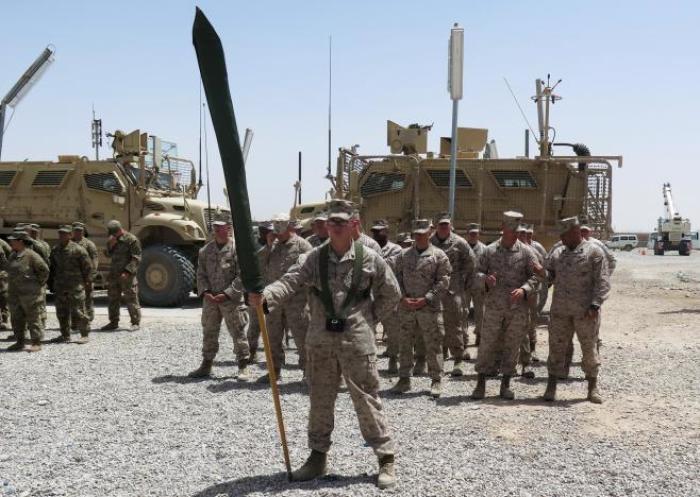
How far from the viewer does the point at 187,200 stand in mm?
14766

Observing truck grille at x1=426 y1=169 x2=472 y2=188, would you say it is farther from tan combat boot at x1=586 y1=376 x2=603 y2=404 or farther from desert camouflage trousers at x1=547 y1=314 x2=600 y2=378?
tan combat boot at x1=586 y1=376 x2=603 y2=404

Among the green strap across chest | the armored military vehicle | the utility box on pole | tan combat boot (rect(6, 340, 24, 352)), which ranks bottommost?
tan combat boot (rect(6, 340, 24, 352))

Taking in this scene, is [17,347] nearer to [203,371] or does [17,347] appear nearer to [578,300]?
[203,371]

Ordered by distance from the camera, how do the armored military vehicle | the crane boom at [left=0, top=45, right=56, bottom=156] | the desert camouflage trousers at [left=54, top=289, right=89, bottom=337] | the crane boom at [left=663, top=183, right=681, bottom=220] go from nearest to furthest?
the desert camouflage trousers at [left=54, top=289, right=89, bottom=337], the armored military vehicle, the crane boom at [left=0, top=45, right=56, bottom=156], the crane boom at [left=663, top=183, right=681, bottom=220]

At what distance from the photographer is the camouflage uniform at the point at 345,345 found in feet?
14.2

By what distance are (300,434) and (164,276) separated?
8838 millimetres

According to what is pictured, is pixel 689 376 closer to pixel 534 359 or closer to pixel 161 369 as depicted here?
pixel 534 359

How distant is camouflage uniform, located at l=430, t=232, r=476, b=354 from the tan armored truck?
6.86 meters

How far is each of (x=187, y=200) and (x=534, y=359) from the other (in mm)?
8452

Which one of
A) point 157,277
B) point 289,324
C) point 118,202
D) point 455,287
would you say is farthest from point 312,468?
point 118,202

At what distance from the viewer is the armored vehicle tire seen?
44.3 ft

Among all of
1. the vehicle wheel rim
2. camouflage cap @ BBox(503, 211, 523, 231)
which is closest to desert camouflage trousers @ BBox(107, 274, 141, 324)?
the vehicle wheel rim

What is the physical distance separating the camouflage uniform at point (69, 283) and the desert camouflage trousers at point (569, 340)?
6290 mm

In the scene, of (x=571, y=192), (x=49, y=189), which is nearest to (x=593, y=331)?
(x=571, y=192)
